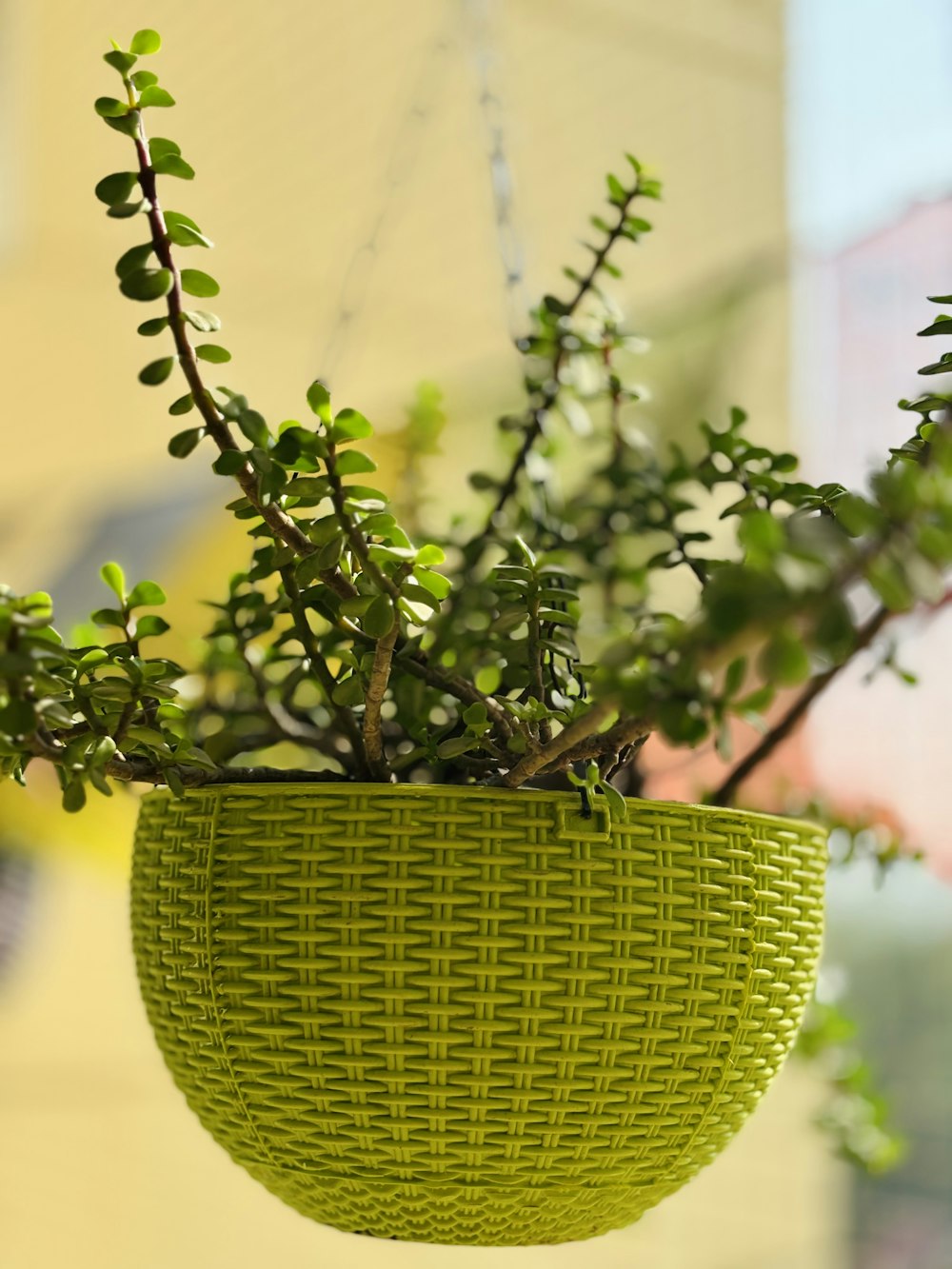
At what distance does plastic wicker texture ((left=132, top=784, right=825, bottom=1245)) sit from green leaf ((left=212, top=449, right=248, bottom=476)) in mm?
110

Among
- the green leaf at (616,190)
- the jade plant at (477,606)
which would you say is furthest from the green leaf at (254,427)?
the green leaf at (616,190)

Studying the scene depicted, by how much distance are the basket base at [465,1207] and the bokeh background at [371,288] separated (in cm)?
136

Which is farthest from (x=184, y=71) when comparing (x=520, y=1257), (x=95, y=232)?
(x=520, y=1257)

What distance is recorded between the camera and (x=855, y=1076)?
2.53ft

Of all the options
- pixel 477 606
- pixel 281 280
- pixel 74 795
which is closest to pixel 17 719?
pixel 74 795

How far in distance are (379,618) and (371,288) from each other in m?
1.98

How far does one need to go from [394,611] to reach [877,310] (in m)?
1.18

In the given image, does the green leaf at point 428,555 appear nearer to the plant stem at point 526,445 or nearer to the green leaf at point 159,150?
the green leaf at point 159,150

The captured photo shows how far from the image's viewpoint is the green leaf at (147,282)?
0.39 meters

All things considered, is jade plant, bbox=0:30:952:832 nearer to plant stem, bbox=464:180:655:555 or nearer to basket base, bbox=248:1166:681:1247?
plant stem, bbox=464:180:655:555

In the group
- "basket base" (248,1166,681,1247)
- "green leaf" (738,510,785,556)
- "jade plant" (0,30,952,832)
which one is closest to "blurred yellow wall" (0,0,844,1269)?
"jade plant" (0,30,952,832)

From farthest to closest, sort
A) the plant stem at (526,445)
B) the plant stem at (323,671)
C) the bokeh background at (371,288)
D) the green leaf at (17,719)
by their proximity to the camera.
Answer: the bokeh background at (371,288)
the plant stem at (526,445)
the plant stem at (323,671)
the green leaf at (17,719)

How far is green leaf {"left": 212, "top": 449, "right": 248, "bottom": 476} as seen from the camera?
38cm

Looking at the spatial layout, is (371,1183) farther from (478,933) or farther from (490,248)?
(490,248)
